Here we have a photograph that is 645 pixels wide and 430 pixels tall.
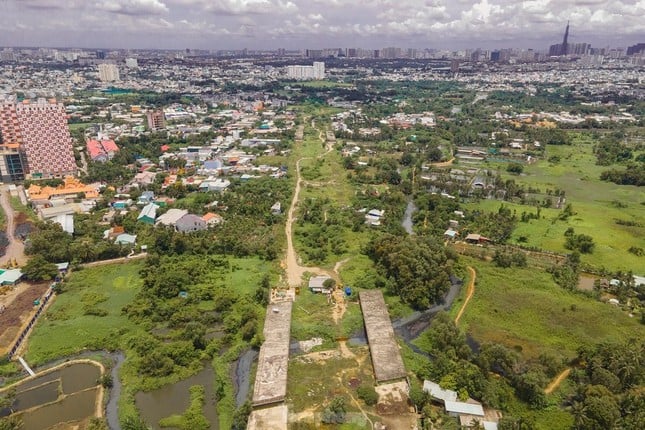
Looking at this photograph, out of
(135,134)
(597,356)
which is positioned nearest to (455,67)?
(135,134)

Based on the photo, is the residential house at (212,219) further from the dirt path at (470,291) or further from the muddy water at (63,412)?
the dirt path at (470,291)

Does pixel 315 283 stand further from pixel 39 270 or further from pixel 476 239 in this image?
pixel 39 270

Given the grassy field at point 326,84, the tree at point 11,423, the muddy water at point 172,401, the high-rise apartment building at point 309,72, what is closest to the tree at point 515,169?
the muddy water at point 172,401

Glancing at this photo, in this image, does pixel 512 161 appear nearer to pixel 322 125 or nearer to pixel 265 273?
pixel 322 125

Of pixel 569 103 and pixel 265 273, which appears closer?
pixel 265 273

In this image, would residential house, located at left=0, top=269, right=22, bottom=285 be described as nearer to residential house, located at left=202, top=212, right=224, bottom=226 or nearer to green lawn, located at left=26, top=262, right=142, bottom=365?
green lawn, located at left=26, top=262, right=142, bottom=365

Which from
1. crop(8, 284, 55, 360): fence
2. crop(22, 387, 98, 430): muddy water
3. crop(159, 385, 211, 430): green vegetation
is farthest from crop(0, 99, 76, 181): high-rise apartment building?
crop(159, 385, 211, 430): green vegetation
